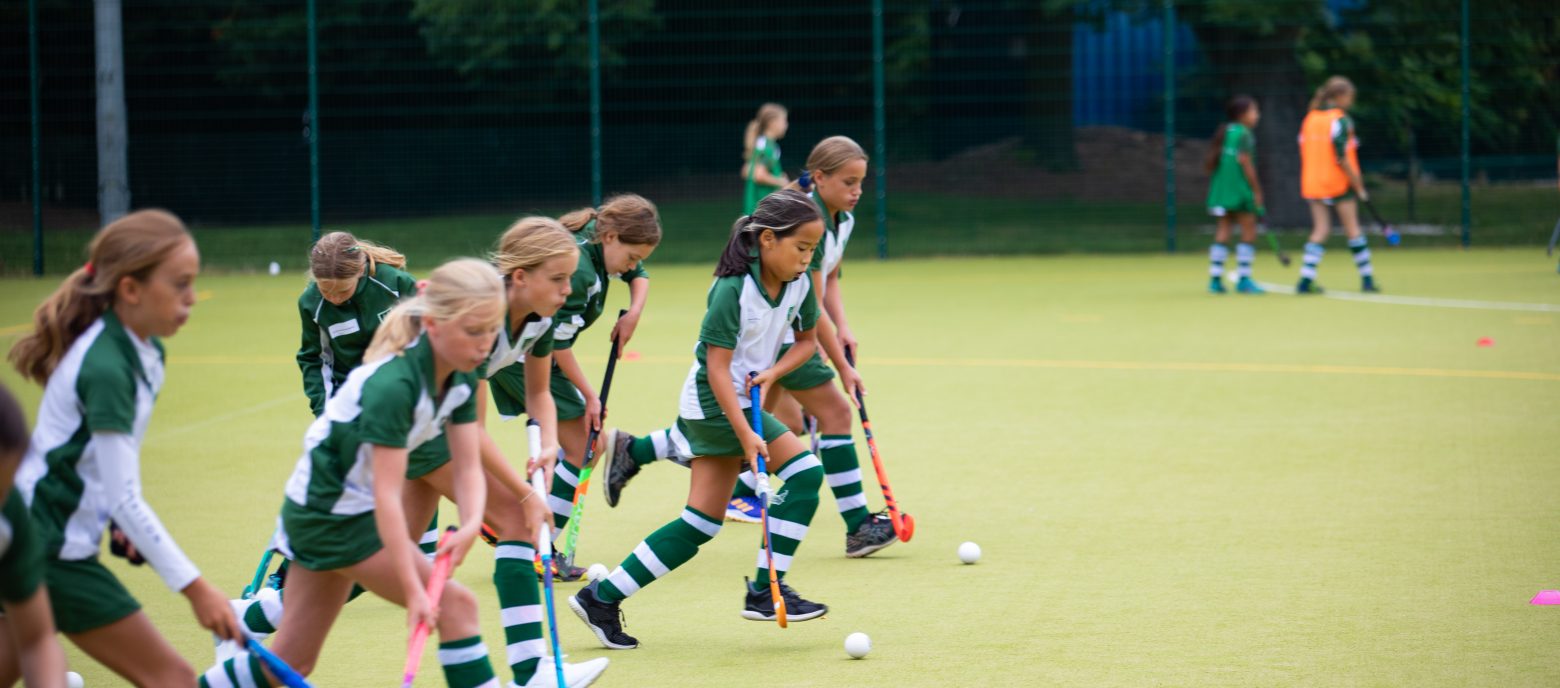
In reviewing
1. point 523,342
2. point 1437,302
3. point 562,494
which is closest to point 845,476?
point 562,494

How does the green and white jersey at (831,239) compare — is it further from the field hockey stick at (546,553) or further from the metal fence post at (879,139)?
the metal fence post at (879,139)

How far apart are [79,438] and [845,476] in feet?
11.0

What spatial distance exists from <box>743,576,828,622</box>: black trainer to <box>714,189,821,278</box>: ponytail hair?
1.02m

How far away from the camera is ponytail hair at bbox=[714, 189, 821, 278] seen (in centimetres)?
505

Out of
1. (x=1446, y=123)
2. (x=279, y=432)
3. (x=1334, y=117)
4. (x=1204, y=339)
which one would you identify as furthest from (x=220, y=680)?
(x=1446, y=123)

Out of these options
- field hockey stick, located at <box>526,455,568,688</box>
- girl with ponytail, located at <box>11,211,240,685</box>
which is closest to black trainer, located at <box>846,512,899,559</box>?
field hockey stick, located at <box>526,455,568,688</box>

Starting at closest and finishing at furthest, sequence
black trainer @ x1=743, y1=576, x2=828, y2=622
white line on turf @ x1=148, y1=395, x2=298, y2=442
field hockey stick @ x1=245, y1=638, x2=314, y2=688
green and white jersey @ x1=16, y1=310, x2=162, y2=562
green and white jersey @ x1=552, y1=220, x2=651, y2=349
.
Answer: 1. green and white jersey @ x1=16, y1=310, x2=162, y2=562
2. field hockey stick @ x1=245, y1=638, x2=314, y2=688
3. black trainer @ x1=743, y1=576, x2=828, y2=622
4. green and white jersey @ x1=552, y1=220, x2=651, y2=349
5. white line on turf @ x1=148, y1=395, x2=298, y2=442

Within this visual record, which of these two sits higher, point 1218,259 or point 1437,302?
point 1218,259

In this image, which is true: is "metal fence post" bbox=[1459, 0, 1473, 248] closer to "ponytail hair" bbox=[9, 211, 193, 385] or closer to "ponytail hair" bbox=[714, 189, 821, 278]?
"ponytail hair" bbox=[714, 189, 821, 278]

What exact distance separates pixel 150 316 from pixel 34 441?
0.34 m

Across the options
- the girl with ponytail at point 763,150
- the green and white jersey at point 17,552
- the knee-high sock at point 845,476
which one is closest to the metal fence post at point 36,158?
the girl with ponytail at point 763,150

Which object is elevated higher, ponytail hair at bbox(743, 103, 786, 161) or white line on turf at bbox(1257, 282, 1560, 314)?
ponytail hair at bbox(743, 103, 786, 161)

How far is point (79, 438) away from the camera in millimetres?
3377

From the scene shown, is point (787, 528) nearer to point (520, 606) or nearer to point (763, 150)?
point (520, 606)
